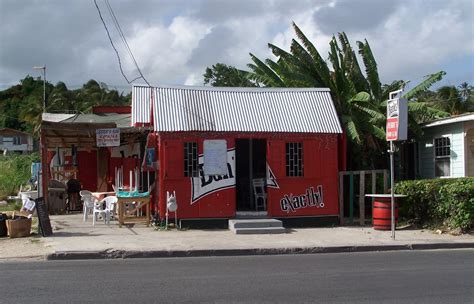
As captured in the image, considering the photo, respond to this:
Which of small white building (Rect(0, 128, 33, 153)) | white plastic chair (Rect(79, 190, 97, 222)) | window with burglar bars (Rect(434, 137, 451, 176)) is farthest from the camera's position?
small white building (Rect(0, 128, 33, 153))

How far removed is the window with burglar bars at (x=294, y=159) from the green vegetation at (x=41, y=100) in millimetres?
30746

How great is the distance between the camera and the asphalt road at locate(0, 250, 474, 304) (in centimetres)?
716

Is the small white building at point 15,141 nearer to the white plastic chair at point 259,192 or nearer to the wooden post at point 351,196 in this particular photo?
the white plastic chair at point 259,192

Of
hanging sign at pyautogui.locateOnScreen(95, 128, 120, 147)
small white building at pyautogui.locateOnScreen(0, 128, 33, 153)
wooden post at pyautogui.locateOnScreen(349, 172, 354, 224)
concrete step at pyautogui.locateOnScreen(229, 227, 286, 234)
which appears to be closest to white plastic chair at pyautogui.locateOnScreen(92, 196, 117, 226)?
hanging sign at pyautogui.locateOnScreen(95, 128, 120, 147)

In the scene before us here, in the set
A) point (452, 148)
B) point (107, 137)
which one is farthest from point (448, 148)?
point (107, 137)

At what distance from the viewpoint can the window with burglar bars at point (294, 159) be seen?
1533 centimetres

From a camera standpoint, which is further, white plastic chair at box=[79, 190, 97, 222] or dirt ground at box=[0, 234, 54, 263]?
white plastic chair at box=[79, 190, 97, 222]

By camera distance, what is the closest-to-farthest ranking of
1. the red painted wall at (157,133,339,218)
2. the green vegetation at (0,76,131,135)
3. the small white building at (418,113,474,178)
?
1. the red painted wall at (157,133,339,218)
2. the small white building at (418,113,474,178)
3. the green vegetation at (0,76,131,135)

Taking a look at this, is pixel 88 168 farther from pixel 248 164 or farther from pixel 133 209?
pixel 248 164

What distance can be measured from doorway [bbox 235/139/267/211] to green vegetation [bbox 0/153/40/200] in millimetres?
13380

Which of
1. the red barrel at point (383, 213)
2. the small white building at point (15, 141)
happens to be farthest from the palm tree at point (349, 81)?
the small white building at point (15, 141)

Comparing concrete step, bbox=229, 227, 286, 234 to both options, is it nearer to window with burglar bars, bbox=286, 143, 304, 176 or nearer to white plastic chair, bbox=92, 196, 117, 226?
window with burglar bars, bbox=286, 143, 304, 176

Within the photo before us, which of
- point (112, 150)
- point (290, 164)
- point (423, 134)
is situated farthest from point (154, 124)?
point (423, 134)

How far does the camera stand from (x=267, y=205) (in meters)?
15.2
